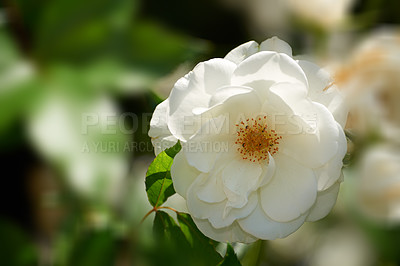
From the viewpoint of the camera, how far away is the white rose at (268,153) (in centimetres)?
36

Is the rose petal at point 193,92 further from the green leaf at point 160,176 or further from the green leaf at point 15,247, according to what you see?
the green leaf at point 15,247

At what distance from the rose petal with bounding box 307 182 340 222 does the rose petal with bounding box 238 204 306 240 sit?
10 mm

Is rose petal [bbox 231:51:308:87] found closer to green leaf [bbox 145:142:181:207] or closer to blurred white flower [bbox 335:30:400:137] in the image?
green leaf [bbox 145:142:181:207]

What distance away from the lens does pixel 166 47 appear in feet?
0.50

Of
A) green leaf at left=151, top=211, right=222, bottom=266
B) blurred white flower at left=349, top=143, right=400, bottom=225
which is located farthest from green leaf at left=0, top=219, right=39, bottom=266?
blurred white flower at left=349, top=143, right=400, bottom=225

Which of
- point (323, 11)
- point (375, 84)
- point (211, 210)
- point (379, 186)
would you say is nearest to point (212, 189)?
point (211, 210)

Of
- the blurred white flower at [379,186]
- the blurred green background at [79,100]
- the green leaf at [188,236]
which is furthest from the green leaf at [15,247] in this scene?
the blurred white flower at [379,186]

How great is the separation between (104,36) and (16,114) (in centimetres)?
3

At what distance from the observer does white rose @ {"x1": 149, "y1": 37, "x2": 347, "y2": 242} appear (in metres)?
0.36

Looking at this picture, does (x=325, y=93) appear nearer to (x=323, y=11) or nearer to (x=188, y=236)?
(x=188, y=236)

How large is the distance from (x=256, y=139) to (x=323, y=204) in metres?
0.07

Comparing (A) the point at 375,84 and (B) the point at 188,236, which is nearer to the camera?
(B) the point at 188,236

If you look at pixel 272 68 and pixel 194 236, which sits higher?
pixel 272 68

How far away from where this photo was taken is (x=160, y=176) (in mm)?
394
